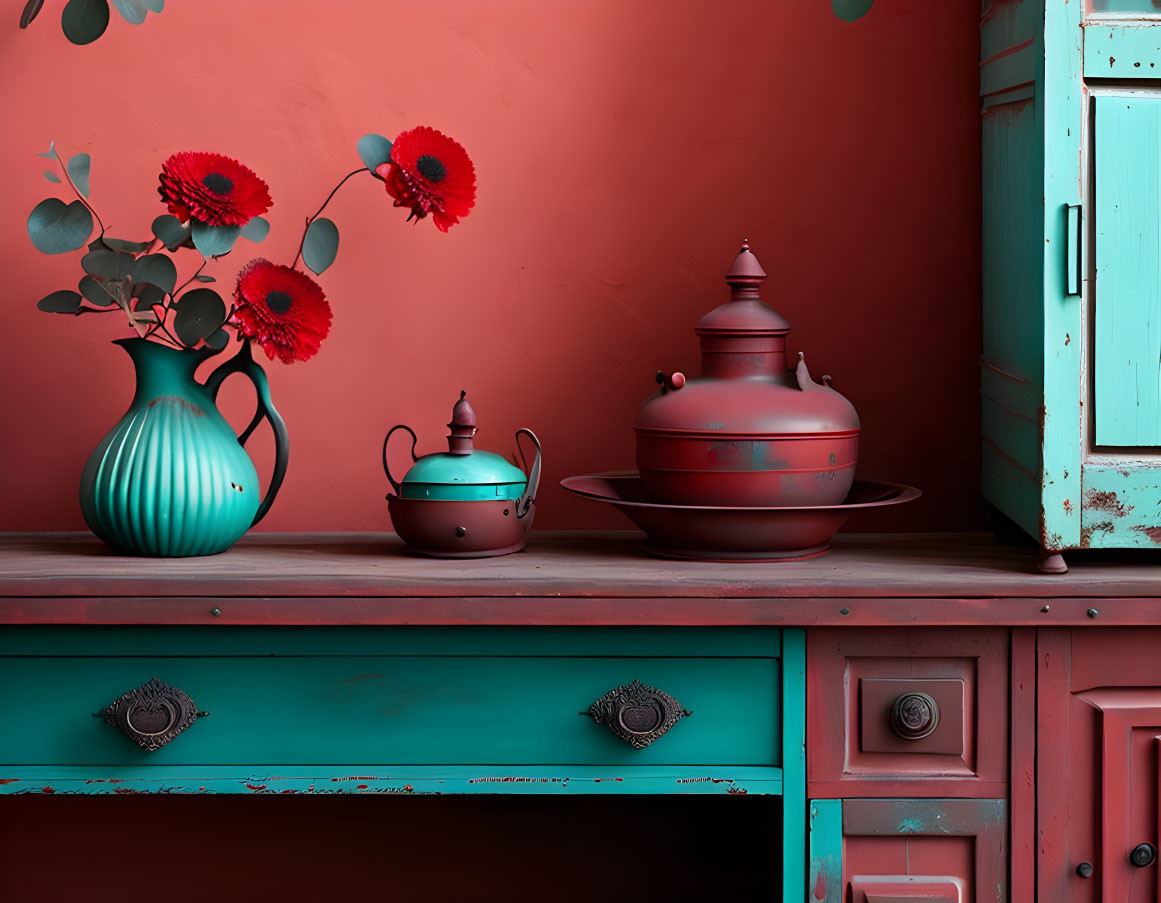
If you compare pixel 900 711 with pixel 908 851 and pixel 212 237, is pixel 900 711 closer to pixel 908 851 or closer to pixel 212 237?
pixel 908 851

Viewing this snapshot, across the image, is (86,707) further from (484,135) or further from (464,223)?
(484,135)

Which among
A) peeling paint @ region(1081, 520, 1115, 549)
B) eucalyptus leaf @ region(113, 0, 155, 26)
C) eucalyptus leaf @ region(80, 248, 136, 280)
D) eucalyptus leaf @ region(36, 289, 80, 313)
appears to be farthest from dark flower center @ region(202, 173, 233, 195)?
peeling paint @ region(1081, 520, 1115, 549)

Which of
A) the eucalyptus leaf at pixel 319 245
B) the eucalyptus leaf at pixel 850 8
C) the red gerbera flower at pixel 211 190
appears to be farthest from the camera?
the eucalyptus leaf at pixel 850 8

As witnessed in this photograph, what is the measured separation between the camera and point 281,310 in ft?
4.86

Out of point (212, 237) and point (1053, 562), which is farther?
point (212, 237)

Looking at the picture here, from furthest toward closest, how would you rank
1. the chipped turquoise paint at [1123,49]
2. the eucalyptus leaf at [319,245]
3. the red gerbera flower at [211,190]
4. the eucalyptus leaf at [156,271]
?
the eucalyptus leaf at [319,245] → the eucalyptus leaf at [156,271] → the red gerbera flower at [211,190] → the chipped turquoise paint at [1123,49]

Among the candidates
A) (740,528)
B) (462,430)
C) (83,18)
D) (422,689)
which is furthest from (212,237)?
(740,528)

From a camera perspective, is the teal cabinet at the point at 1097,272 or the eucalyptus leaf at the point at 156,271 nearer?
the teal cabinet at the point at 1097,272

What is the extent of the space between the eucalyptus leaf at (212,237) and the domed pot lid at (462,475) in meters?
0.34

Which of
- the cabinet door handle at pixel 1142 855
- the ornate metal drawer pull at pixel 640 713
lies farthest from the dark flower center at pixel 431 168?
the cabinet door handle at pixel 1142 855

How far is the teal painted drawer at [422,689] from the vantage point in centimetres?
137

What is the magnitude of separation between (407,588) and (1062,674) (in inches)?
31.8

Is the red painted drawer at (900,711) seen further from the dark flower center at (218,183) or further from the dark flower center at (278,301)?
the dark flower center at (218,183)

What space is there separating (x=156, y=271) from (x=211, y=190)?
0.17 m
